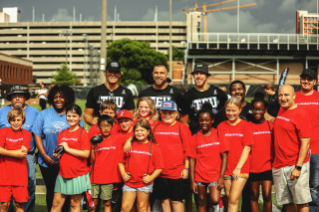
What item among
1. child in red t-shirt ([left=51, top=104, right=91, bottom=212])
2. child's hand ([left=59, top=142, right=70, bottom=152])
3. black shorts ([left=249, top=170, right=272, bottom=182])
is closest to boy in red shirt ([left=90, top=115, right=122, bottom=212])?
child in red t-shirt ([left=51, top=104, right=91, bottom=212])

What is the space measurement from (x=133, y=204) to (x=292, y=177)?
217 centimetres

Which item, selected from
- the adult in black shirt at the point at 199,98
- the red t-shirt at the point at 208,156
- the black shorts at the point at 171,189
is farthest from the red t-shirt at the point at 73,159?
the adult in black shirt at the point at 199,98

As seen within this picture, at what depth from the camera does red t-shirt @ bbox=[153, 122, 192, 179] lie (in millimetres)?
4375

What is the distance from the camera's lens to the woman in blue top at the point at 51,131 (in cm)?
443

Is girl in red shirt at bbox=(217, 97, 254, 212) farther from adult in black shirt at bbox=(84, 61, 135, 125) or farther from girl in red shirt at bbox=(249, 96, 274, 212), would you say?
adult in black shirt at bbox=(84, 61, 135, 125)

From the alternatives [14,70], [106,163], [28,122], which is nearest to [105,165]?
[106,163]

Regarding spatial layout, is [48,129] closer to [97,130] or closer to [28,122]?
[28,122]

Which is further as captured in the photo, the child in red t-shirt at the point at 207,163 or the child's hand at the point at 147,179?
the child in red t-shirt at the point at 207,163

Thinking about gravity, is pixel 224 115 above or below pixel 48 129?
above

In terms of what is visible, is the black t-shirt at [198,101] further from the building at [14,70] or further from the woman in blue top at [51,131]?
the building at [14,70]

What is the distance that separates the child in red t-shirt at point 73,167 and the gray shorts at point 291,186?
2.62 m

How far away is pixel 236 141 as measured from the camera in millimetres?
4375

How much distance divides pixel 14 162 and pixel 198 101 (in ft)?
9.30

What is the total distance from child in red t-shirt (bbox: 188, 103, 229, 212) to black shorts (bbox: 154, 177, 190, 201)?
0.54 ft
